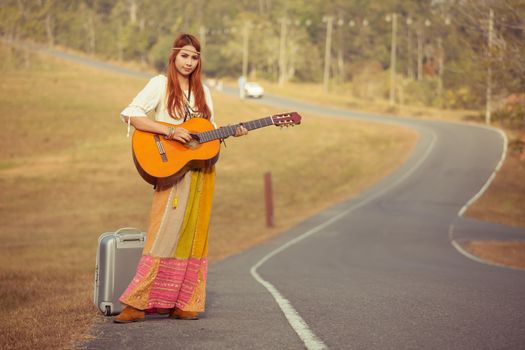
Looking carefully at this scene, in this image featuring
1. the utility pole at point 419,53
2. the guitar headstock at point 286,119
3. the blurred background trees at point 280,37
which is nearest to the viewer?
the guitar headstock at point 286,119

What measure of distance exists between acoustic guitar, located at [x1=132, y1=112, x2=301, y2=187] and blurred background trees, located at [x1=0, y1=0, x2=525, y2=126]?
8126 cm

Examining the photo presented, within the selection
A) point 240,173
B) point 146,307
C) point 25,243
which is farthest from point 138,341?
point 240,173

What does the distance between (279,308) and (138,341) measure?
6.68ft

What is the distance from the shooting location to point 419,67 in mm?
108438

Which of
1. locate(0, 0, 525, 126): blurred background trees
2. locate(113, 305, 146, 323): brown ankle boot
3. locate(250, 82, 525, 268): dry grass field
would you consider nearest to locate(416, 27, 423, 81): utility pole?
locate(0, 0, 525, 126): blurred background trees

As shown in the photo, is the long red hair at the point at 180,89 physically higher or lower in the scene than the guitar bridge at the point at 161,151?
higher

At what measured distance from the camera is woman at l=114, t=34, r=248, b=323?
738 cm

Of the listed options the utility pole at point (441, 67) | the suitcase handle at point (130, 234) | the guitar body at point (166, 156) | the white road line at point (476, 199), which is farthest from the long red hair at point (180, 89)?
the utility pole at point (441, 67)

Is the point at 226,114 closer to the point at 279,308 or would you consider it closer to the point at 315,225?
the point at 315,225

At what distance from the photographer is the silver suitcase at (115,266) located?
25.7 feet

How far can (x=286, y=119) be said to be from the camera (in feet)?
25.8

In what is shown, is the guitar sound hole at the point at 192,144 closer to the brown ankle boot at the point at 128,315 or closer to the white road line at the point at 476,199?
the brown ankle boot at the point at 128,315

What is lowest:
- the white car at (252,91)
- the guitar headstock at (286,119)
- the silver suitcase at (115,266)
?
the white car at (252,91)

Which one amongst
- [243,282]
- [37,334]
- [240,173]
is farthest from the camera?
[240,173]
